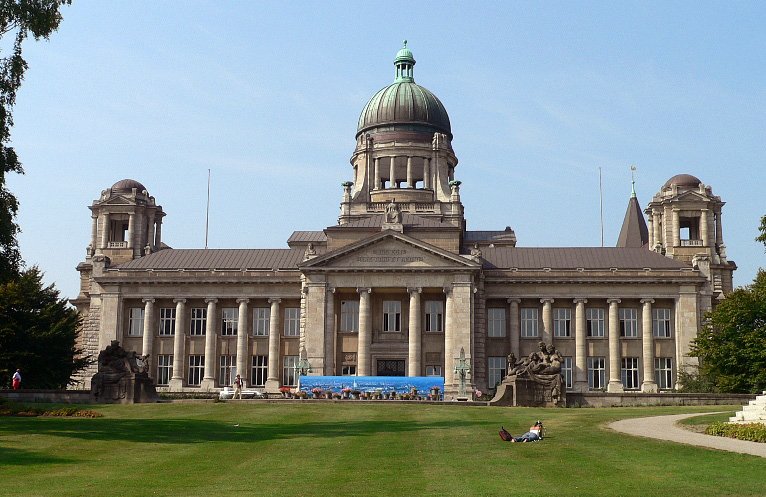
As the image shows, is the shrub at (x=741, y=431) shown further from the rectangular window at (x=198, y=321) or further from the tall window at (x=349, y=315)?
the rectangular window at (x=198, y=321)

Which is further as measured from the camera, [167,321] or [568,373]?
[167,321]

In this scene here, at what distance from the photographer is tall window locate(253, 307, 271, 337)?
3590 inches

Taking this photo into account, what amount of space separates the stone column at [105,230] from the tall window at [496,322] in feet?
133

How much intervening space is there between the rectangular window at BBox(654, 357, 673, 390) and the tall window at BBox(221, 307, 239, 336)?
39205 mm

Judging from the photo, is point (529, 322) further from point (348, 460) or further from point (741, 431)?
point (348, 460)

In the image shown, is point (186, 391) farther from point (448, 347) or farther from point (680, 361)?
point (680, 361)

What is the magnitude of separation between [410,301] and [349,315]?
642cm

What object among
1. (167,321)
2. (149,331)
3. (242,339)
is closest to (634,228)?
(242,339)

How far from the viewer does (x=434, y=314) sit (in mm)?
87438

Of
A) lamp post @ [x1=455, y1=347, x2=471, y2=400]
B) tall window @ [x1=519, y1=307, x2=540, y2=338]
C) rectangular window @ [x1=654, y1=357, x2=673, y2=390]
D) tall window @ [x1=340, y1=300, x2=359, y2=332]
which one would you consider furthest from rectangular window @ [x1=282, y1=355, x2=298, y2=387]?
rectangular window @ [x1=654, y1=357, x2=673, y2=390]

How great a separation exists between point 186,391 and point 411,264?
2426cm

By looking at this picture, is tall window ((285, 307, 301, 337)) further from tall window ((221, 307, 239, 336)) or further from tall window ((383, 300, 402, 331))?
tall window ((383, 300, 402, 331))

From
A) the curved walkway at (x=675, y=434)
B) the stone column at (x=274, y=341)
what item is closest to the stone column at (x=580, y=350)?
the stone column at (x=274, y=341)

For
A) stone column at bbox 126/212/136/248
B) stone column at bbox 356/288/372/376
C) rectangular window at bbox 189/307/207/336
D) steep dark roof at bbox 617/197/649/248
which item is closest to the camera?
stone column at bbox 356/288/372/376
